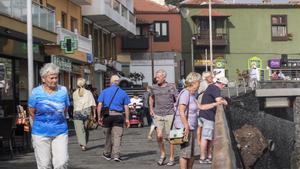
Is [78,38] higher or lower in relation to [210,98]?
higher

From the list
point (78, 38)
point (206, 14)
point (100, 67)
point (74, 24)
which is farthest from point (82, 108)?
point (206, 14)

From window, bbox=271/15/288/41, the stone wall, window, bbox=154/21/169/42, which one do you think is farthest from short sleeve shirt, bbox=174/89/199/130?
window, bbox=271/15/288/41

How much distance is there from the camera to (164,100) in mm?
13508

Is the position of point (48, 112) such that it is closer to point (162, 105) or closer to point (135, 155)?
point (162, 105)

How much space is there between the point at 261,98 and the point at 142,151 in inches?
444

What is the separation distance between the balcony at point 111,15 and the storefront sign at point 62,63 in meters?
6.24

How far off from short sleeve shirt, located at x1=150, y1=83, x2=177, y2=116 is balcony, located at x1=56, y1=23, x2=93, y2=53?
52.6 ft

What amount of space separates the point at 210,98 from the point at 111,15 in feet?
96.8

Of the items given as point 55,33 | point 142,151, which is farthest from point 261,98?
point 142,151

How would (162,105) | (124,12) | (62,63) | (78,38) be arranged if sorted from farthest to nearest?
1. (124,12)
2. (78,38)
3. (62,63)
4. (162,105)

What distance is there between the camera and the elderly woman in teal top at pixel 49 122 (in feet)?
28.3

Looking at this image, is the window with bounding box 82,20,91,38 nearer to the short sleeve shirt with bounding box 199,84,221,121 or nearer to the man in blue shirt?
the man in blue shirt

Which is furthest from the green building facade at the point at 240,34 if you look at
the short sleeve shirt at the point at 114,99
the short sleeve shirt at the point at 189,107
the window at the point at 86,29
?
the short sleeve shirt at the point at 189,107

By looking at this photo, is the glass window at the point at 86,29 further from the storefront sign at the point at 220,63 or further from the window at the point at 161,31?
the window at the point at 161,31
